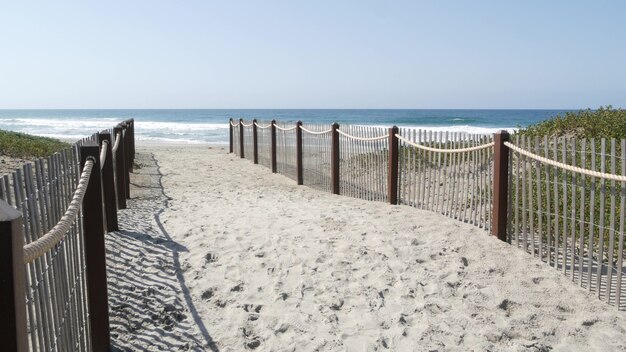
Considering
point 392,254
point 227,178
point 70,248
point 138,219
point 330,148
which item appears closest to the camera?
point 70,248

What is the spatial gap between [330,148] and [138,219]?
14.1 feet

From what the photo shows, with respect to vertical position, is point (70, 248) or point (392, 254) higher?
point (70, 248)

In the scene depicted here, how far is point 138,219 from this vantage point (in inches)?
302

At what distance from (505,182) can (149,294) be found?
151 inches

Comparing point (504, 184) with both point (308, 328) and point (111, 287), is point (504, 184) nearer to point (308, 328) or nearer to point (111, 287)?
point (308, 328)

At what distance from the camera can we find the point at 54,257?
2.78 m

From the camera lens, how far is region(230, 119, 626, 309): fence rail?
197 inches

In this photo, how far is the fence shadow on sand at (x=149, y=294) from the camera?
4.14 metres

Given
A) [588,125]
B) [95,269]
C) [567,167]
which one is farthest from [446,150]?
[95,269]

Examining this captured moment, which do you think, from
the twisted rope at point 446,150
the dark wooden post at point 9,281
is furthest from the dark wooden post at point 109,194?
the dark wooden post at point 9,281

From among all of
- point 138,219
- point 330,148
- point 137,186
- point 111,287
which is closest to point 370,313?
point 111,287

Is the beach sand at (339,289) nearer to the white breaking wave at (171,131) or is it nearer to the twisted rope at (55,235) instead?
the twisted rope at (55,235)

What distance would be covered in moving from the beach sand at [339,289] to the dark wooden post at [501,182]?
0.67 ft

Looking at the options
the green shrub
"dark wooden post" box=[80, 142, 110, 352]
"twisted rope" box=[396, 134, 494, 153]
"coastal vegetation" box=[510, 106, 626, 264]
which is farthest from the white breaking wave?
"dark wooden post" box=[80, 142, 110, 352]
